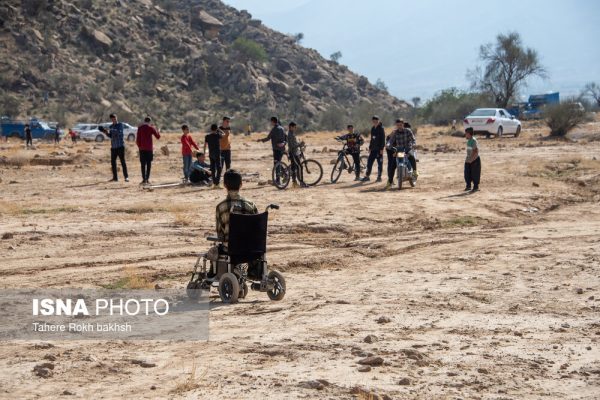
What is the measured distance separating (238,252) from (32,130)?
151 feet

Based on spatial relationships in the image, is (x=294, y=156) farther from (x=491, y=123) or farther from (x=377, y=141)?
(x=491, y=123)

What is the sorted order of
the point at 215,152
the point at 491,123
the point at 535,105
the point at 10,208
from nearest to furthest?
the point at 10,208, the point at 215,152, the point at 491,123, the point at 535,105

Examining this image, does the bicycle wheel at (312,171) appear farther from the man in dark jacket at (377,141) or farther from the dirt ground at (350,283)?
the man in dark jacket at (377,141)

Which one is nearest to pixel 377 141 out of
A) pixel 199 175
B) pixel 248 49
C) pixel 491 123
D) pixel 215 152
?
pixel 215 152

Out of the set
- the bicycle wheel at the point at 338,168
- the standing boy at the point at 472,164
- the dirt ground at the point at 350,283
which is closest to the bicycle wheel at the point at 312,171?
the bicycle wheel at the point at 338,168

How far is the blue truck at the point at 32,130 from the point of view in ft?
175

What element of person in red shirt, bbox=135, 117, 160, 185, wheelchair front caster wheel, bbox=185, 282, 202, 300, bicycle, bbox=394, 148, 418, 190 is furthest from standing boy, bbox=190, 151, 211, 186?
A: wheelchair front caster wheel, bbox=185, 282, 202, 300

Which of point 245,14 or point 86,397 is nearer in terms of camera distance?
point 86,397

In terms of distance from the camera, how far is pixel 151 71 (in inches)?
3157

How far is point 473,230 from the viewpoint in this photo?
1623cm

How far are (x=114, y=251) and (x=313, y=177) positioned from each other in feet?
37.8

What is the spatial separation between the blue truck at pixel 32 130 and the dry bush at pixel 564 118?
26599 mm

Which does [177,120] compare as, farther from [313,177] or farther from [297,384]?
[297,384]

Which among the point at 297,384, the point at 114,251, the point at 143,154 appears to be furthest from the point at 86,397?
the point at 143,154
